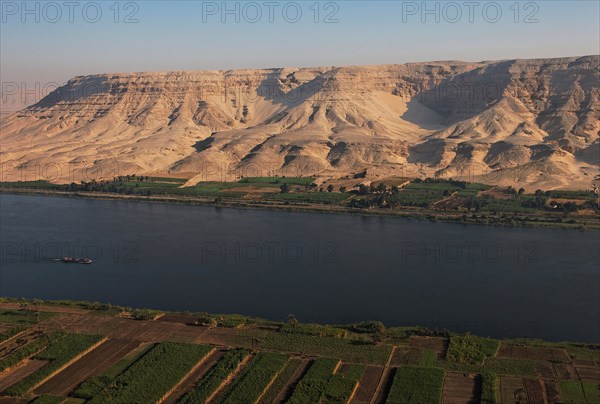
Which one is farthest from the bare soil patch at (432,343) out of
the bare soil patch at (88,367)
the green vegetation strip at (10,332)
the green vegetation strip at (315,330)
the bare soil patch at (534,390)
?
the green vegetation strip at (10,332)

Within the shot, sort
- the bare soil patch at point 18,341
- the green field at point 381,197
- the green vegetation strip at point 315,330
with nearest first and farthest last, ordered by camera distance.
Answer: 1. the bare soil patch at point 18,341
2. the green vegetation strip at point 315,330
3. the green field at point 381,197

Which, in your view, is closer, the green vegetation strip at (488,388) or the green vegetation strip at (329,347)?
the green vegetation strip at (488,388)

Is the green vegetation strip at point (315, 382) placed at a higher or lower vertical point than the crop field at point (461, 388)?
higher

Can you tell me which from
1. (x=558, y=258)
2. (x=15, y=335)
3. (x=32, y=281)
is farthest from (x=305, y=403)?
(x=558, y=258)

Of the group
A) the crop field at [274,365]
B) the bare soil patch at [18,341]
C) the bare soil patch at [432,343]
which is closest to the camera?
the crop field at [274,365]

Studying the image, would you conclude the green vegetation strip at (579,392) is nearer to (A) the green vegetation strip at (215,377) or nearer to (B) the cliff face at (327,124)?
(A) the green vegetation strip at (215,377)

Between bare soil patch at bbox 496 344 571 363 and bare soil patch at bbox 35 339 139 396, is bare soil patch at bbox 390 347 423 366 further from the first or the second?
bare soil patch at bbox 35 339 139 396

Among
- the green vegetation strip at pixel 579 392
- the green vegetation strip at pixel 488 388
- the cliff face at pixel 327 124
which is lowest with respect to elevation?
the green vegetation strip at pixel 579 392
